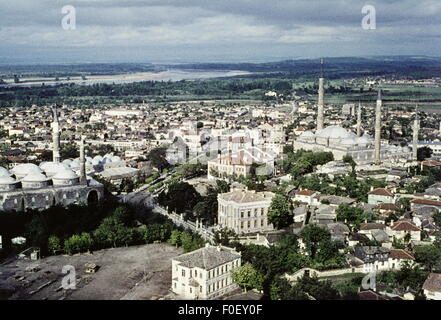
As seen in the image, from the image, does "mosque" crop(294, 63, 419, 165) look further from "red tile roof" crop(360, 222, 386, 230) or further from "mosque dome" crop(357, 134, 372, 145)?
"red tile roof" crop(360, 222, 386, 230)

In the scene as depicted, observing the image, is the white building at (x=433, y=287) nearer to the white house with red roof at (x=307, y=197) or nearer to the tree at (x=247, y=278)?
the tree at (x=247, y=278)

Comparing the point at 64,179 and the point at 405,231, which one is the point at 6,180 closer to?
the point at 64,179

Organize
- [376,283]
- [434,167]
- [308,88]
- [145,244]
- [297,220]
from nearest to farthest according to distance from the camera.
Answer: [376,283] → [145,244] → [297,220] → [434,167] → [308,88]

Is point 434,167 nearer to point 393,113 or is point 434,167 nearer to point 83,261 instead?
point 83,261

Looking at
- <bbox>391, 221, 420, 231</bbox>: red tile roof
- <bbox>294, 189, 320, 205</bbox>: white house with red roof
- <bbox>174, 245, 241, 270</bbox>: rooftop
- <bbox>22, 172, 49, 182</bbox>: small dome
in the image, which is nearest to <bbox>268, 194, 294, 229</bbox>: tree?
<bbox>294, 189, 320, 205</bbox>: white house with red roof

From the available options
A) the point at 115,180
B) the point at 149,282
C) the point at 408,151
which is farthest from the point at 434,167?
the point at 149,282

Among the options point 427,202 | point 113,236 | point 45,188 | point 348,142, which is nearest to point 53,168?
point 45,188

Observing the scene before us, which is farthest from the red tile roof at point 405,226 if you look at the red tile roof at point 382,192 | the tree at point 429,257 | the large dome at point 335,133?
the large dome at point 335,133
